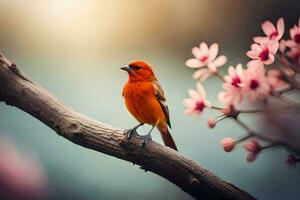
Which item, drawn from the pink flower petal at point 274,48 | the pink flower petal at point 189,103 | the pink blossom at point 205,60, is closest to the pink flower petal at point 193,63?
the pink blossom at point 205,60

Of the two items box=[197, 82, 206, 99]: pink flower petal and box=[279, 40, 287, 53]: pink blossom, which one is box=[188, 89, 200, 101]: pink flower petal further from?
box=[279, 40, 287, 53]: pink blossom

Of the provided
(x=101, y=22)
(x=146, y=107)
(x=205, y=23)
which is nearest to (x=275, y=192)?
(x=146, y=107)

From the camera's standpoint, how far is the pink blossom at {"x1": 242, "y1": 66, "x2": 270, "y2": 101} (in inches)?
55.6

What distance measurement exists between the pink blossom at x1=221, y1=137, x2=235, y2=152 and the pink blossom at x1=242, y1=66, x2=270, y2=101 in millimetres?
157

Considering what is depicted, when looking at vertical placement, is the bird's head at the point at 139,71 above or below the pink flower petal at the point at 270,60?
below

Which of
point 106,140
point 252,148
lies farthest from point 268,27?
point 106,140

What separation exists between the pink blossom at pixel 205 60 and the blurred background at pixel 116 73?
0.9 inches

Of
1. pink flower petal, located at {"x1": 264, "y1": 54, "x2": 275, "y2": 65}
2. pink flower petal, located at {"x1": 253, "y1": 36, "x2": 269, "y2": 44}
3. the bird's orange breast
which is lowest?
the bird's orange breast

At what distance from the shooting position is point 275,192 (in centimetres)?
150

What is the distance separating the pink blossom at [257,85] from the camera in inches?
55.6

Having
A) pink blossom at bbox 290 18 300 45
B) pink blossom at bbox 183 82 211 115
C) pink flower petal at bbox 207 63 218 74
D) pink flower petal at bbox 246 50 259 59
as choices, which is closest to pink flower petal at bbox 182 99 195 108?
pink blossom at bbox 183 82 211 115

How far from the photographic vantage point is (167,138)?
153 cm

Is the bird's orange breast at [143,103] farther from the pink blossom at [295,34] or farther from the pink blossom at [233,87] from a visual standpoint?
the pink blossom at [295,34]

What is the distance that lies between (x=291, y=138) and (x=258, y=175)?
5.5 inches
